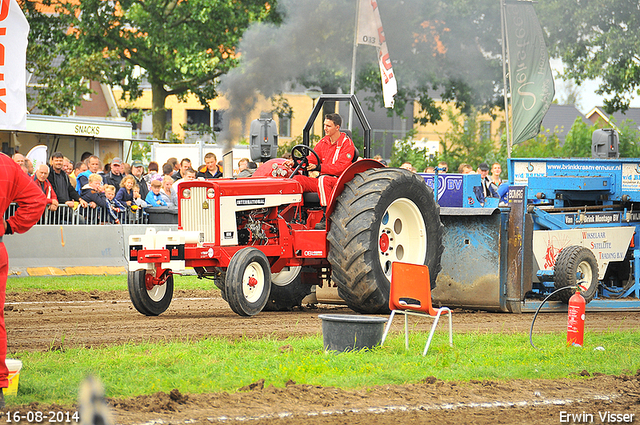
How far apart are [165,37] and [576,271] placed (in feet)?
62.0

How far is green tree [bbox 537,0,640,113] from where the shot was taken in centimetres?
2536

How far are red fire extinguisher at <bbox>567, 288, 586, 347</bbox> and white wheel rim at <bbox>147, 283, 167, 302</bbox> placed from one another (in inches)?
162

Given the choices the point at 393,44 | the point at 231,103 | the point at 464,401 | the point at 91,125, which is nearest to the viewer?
the point at 464,401

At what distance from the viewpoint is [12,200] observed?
4.89m

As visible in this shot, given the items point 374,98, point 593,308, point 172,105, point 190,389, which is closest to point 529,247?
point 593,308

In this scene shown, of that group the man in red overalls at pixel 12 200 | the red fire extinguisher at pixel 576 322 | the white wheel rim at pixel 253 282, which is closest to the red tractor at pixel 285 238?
the white wheel rim at pixel 253 282

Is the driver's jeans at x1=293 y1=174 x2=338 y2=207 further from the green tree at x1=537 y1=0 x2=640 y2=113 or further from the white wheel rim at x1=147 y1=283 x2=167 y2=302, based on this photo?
the green tree at x1=537 y1=0 x2=640 y2=113

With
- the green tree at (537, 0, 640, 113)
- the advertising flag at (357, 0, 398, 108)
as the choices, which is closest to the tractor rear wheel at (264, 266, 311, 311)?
the advertising flag at (357, 0, 398, 108)

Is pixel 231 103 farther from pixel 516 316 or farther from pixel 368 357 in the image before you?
pixel 368 357

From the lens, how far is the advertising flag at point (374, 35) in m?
17.8

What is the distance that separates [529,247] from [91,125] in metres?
13.9

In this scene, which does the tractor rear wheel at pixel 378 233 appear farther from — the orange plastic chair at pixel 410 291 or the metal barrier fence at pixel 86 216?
the metal barrier fence at pixel 86 216

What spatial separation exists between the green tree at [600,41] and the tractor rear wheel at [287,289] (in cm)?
1905

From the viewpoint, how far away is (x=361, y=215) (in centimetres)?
841
